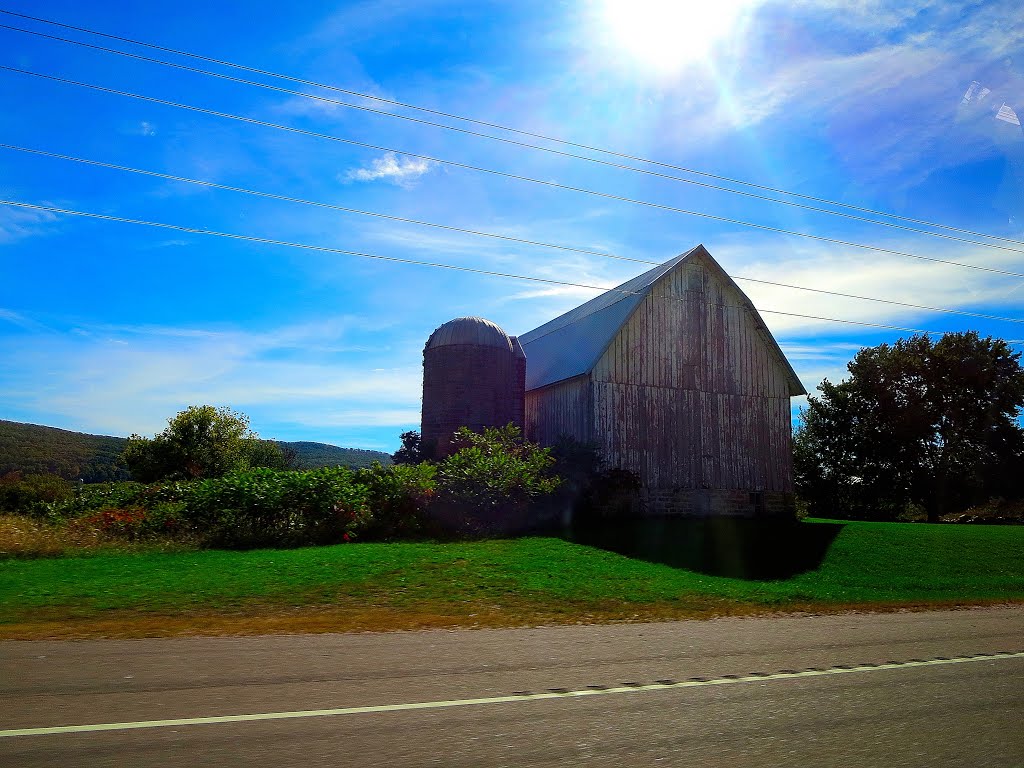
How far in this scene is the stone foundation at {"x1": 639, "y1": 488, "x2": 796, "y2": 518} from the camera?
25.9 metres

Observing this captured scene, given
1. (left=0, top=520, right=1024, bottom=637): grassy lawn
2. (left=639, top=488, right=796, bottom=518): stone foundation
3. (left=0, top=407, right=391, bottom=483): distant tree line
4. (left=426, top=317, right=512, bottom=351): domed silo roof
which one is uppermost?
(left=426, top=317, right=512, bottom=351): domed silo roof

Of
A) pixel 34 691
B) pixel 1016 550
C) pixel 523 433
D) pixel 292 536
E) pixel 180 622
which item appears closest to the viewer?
pixel 34 691

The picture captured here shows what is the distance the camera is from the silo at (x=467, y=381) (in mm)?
27797

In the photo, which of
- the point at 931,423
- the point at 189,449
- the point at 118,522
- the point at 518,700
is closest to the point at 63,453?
the point at 189,449

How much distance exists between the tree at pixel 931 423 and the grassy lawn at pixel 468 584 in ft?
81.4

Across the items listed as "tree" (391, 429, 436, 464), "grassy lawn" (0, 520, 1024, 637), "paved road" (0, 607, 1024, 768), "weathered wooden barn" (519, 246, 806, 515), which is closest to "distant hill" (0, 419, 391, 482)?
"tree" (391, 429, 436, 464)

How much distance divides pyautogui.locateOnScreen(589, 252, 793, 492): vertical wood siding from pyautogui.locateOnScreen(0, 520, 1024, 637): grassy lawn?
20.5 ft

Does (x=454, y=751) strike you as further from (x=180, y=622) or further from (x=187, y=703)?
(x=180, y=622)

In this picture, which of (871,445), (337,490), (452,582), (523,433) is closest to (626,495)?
(523,433)

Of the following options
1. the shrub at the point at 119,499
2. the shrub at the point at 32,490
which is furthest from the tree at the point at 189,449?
the shrub at the point at 119,499

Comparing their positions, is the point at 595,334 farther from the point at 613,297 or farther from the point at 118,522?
the point at 118,522

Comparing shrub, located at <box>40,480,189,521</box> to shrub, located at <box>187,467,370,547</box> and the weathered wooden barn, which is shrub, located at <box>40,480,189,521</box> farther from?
the weathered wooden barn

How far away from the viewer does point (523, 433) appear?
29.7 metres

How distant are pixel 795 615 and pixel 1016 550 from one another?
42.4 feet
